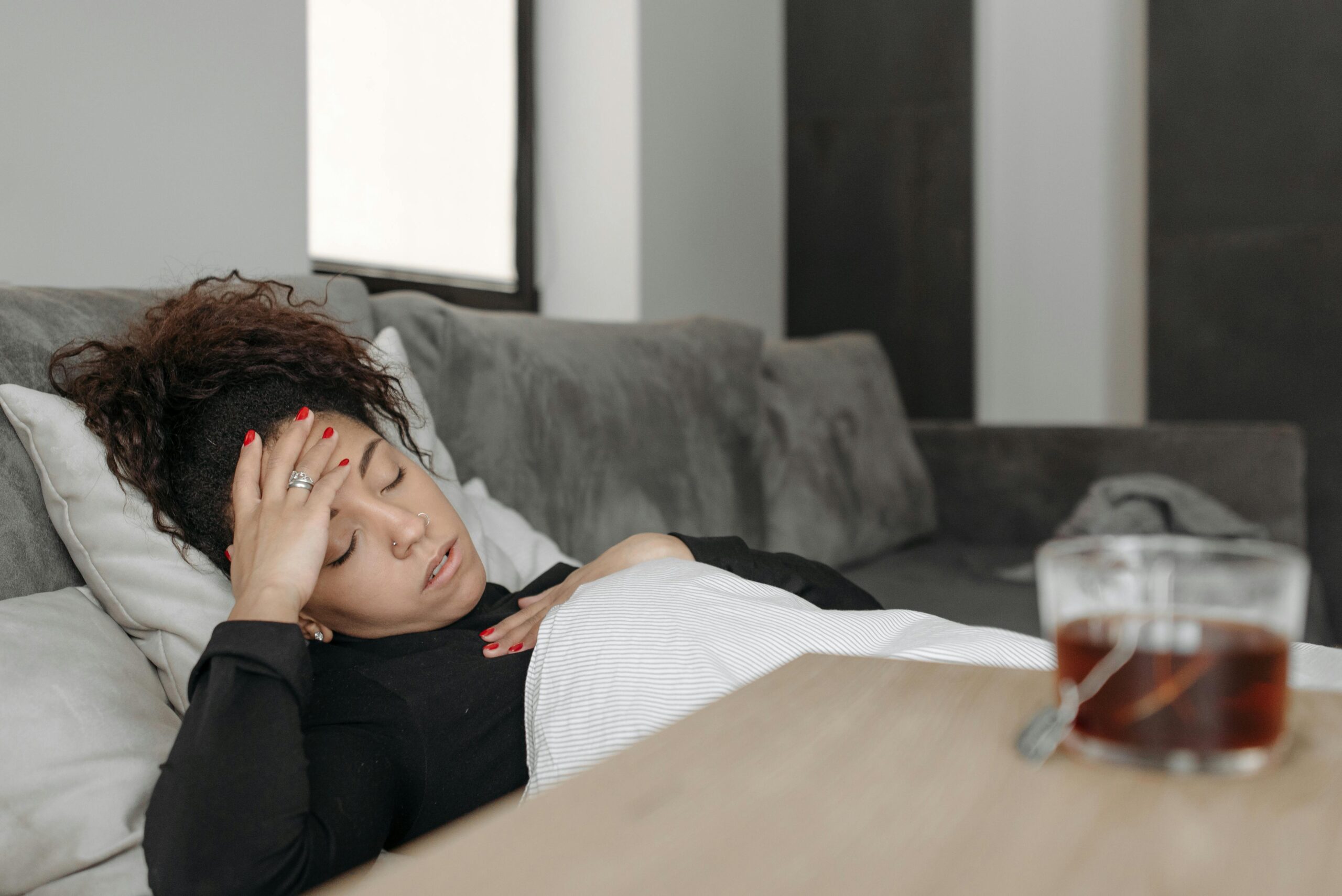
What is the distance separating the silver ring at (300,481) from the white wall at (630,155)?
6.70ft

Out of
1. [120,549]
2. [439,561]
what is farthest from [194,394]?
[439,561]

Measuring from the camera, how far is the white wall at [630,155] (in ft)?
9.38

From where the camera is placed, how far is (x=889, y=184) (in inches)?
137

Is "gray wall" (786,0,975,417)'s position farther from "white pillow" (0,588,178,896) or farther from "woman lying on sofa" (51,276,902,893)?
"white pillow" (0,588,178,896)

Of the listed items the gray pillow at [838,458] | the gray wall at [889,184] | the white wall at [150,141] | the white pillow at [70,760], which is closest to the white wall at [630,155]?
the gray wall at [889,184]

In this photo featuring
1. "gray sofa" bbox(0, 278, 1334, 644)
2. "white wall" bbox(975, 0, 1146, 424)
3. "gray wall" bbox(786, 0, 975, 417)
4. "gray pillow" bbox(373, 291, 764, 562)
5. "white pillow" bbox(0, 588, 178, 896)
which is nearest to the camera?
"white pillow" bbox(0, 588, 178, 896)

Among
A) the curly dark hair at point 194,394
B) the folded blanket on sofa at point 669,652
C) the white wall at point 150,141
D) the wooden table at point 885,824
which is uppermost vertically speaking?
the white wall at point 150,141

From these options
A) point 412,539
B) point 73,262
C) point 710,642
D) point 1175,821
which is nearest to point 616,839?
point 1175,821

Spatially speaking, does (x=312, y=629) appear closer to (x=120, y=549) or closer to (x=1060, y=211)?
(x=120, y=549)

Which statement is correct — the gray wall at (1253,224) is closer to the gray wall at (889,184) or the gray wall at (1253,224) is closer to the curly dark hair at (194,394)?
the gray wall at (889,184)

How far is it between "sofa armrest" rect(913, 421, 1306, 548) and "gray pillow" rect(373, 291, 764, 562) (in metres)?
0.71

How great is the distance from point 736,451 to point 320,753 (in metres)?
1.37

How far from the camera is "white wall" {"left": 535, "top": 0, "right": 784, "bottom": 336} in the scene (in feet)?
9.38

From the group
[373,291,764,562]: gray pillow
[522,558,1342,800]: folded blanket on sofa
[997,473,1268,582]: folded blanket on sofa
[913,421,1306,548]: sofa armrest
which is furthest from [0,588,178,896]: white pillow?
[913,421,1306,548]: sofa armrest
